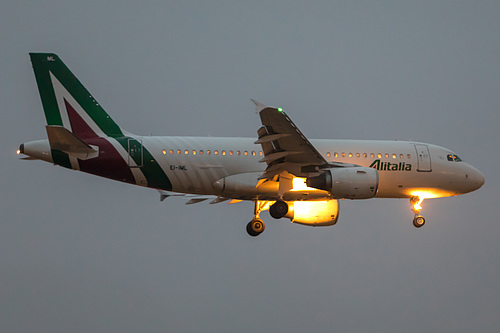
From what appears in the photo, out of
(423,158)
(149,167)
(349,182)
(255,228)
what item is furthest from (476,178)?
(149,167)

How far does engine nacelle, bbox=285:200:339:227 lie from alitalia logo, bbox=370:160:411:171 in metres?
2.89

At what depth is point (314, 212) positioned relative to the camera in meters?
36.9

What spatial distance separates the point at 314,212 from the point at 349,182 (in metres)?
5.48

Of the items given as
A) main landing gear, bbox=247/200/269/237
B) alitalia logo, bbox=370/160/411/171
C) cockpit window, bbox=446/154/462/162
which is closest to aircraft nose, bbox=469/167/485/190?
cockpit window, bbox=446/154/462/162

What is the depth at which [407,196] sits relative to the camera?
118ft

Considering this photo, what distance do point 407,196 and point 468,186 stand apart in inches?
119

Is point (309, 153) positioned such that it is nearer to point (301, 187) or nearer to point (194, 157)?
point (301, 187)

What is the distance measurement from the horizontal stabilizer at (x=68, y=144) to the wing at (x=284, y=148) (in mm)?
6654

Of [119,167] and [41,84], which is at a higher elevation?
[41,84]

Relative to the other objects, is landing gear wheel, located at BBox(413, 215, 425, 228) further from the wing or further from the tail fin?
the tail fin

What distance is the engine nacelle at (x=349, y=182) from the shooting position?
31.8 metres

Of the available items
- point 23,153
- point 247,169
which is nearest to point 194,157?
point 247,169

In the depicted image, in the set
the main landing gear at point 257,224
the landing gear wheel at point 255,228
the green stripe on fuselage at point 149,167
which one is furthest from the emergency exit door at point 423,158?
the green stripe on fuselage at point 149,167

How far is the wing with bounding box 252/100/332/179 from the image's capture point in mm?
30703
